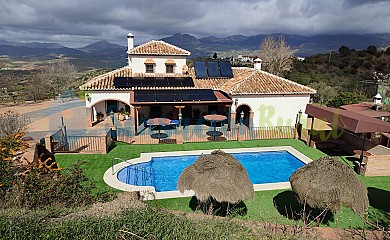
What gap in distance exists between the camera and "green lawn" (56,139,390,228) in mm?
11726

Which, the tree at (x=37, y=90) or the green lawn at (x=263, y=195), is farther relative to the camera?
the tree at (x=37, y=90)

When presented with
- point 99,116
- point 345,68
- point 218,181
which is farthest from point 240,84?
point 345,68

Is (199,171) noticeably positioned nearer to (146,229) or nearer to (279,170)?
(146,229)

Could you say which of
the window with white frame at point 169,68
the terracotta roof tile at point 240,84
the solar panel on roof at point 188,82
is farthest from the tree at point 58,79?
the solar panel on roof at point 188,82

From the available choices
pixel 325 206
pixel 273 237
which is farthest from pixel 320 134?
pixel 273 237

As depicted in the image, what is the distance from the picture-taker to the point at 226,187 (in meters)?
10.3

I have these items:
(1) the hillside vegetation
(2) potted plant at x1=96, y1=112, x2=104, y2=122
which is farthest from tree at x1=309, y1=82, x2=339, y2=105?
(2) potted plant at x1=96, y1=112, x2=104, y2=122

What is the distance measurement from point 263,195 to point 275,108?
14.1 meters

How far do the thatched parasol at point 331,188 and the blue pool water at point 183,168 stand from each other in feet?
22.3

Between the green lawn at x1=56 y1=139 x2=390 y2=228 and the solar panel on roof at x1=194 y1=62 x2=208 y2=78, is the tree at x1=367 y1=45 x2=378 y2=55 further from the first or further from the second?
the green lawn at x1=56 y1=139 x2=390 y2=228

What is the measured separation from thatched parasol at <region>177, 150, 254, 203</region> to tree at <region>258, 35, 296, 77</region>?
159 ft

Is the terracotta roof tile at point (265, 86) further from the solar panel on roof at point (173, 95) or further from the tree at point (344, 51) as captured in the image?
the tree at point (344, 51)

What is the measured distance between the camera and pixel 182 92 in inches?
1043

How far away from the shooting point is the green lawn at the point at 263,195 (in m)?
11.7
